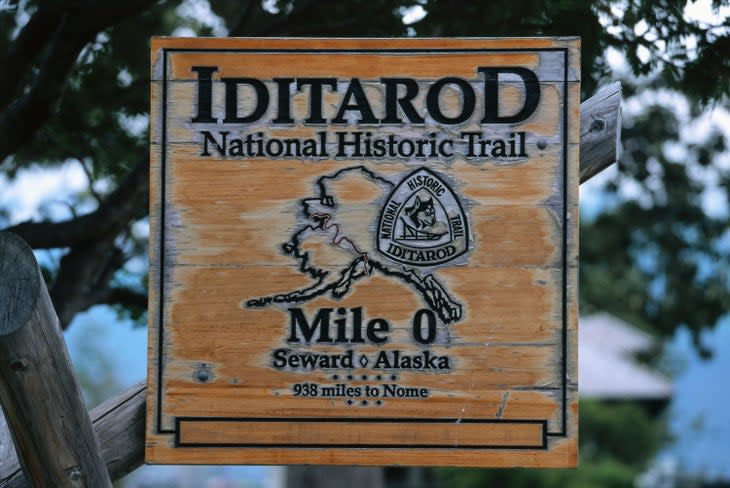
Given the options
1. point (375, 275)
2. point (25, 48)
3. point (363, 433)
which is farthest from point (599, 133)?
point (25, 48)

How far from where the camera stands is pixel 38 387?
311cm

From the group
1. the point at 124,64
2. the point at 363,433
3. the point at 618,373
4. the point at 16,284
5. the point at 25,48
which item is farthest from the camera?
the point at 618,373

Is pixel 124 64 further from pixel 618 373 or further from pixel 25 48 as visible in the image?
pixel 618 373

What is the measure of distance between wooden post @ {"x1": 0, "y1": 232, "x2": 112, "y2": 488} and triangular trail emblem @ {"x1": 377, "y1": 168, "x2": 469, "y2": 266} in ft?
3.21

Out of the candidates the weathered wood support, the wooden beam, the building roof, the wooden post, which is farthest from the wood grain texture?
the building roof

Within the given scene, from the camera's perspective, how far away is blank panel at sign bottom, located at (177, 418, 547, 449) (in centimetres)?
330

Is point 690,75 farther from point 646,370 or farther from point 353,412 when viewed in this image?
point 646,370

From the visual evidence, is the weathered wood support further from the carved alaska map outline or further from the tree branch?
the tree branch

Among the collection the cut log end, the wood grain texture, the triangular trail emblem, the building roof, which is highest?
the triangular trail emblem

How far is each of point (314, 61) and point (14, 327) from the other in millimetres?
1175

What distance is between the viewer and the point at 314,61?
11.2 feet

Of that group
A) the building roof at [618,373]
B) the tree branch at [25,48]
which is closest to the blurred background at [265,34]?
the tree branch at [25,48]

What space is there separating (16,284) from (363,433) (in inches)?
42.3

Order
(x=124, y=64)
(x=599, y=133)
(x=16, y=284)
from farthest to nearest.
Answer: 1. (x=124, y=64)
2. (x=599, y=133)
3. (x=16, y=284)
